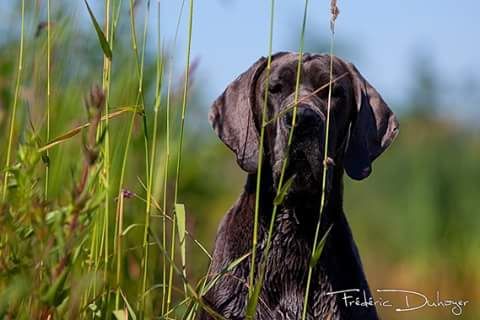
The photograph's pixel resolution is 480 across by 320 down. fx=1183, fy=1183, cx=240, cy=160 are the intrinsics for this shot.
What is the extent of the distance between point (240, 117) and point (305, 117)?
→ 48 cm

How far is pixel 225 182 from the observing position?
29.3 feet

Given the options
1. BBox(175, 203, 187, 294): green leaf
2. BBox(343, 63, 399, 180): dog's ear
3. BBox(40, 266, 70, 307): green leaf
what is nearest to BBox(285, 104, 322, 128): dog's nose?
BBox(343, 63, 399, 180): dog's ear

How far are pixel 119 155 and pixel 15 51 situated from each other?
185 cm

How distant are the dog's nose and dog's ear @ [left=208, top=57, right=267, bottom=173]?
32cm

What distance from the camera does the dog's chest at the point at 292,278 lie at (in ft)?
13.9

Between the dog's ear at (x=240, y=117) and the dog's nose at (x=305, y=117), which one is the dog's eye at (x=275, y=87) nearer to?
the dog's ear at (x=240, y=117)

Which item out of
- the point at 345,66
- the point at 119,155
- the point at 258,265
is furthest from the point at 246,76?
the point at 119,155

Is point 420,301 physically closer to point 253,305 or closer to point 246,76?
point 246,76

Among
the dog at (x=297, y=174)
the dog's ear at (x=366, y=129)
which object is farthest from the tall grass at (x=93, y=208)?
the dog's ear at (x=366, y=129)

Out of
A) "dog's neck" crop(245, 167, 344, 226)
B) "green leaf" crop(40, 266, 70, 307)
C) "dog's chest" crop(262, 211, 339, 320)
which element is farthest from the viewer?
"dog's neck" crop(245, 167, 344, 226)

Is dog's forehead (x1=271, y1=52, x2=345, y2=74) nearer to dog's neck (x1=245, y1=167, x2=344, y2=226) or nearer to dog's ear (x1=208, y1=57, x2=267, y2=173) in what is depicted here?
dog's ear (x1=208, y1=57, x2=267, y2=173)

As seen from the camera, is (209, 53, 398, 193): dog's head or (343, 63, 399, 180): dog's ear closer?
(209, 53, 398, 193): dog's head

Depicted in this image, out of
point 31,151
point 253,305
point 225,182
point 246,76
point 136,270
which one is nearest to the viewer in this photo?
point 31,151

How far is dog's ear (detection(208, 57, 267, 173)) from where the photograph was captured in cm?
437
